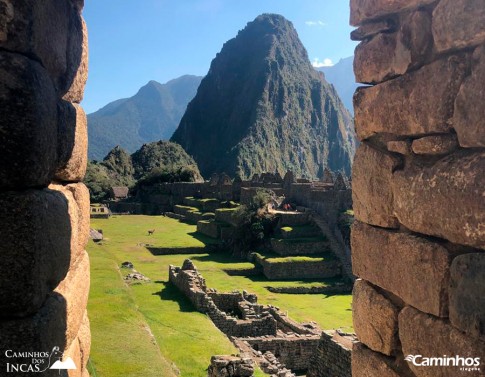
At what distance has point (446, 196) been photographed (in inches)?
113

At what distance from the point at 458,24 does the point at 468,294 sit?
1.45m

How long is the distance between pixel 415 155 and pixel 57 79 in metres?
2.42

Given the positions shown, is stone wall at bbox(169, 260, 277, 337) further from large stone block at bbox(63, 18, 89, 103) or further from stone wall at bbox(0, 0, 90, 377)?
stone wall at bbox(0, 0, 90, 377)

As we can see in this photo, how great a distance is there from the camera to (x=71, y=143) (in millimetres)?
3582

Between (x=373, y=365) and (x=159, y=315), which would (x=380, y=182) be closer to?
(x=373, y=365)

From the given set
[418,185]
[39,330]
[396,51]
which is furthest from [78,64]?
[418,185]

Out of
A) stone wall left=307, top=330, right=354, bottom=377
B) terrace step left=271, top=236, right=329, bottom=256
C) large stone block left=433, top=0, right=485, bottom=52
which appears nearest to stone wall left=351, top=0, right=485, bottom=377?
large stone block left=433, top=0, right=485, bottom=52

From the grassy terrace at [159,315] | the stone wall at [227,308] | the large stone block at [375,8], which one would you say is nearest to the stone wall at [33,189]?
the large stone block at [375,8]

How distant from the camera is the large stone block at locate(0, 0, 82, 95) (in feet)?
8.52

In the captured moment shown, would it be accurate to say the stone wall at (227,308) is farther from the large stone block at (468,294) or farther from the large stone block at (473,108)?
the large stone block at (473,108)

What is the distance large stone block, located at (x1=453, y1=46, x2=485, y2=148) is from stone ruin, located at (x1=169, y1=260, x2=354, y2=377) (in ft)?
34.6

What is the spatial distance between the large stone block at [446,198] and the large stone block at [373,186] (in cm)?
11

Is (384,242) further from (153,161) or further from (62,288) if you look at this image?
(153,161)

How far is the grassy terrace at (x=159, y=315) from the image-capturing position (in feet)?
30.5
